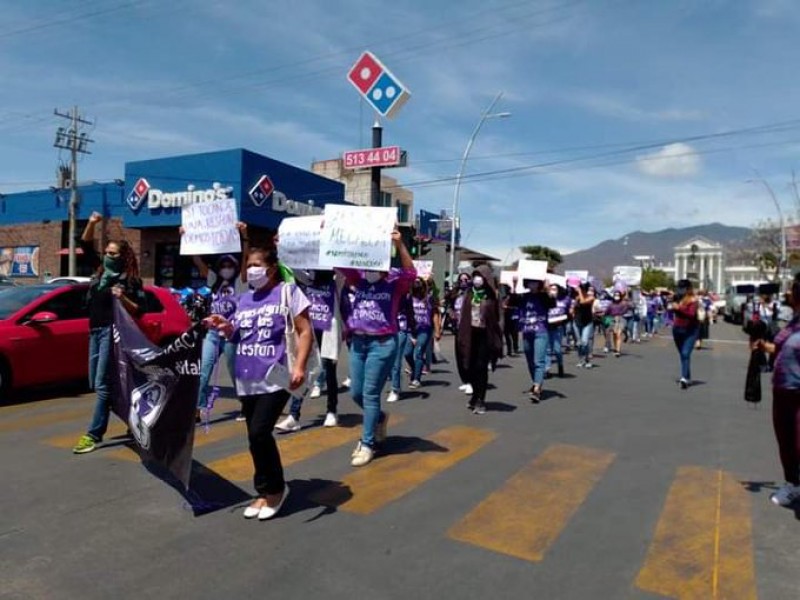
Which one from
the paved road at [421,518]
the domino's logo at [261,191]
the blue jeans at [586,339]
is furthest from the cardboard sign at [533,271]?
the domino's logo at [261,191]

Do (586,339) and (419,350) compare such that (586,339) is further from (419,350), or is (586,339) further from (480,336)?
(480,336)

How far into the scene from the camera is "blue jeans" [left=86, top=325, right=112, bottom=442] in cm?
585

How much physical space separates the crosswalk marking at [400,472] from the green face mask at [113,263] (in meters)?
2.87

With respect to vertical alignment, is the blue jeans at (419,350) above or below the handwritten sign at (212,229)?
below

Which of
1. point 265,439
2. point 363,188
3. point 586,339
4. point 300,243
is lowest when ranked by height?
point 265,439

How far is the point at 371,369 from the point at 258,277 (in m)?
1.47

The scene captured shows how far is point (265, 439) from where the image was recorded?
14.0 feet

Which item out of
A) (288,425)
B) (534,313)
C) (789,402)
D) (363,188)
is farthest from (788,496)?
(363,188)

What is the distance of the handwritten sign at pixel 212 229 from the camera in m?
6.43

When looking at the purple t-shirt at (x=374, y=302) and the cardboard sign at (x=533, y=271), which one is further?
the cardboard sign at (x=533, y=271)

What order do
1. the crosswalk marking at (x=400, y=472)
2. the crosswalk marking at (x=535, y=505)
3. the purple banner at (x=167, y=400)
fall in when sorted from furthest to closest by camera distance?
the crosswalk marking at (x=400, y=472) → the purple banner at (x=167, y=400) → the crosswalk marking at (x=535, y=505)

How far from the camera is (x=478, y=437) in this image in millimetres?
6832

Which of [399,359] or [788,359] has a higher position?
[788,359]

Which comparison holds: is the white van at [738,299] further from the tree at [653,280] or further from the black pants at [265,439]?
the tree at [653,280]
